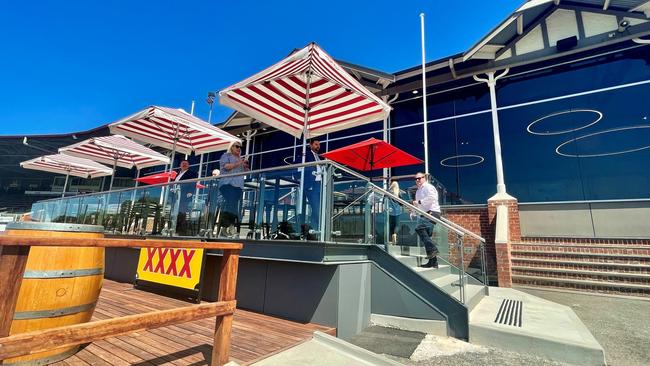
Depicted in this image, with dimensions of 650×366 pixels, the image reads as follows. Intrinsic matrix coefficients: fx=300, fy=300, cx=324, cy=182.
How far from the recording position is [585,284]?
20.2 ft

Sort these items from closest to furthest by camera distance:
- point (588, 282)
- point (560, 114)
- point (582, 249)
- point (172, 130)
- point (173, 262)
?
point (173, 262)
point (588, 282)
point (172, 130)
point (582, 249)
point (560, 114)

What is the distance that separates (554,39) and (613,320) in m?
8.45

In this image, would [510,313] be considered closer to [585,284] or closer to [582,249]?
[585,284]

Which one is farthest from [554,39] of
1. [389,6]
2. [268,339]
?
[268,339]

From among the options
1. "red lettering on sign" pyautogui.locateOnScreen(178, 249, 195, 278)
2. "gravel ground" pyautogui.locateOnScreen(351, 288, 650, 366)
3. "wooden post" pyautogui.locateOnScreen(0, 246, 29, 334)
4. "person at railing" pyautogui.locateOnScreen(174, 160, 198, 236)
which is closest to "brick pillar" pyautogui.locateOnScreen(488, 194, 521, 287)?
"gravel ground" pyautogui.locateOnScreen(351, 288, 650, 366)

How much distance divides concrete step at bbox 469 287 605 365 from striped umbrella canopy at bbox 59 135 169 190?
25.7ft

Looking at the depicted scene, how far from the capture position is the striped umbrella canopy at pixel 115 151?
726 cm

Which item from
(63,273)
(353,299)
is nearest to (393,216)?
(353,299)

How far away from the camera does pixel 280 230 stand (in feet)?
13.0

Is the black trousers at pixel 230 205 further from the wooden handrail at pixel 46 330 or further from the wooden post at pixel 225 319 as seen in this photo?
the wooden handrail at pixel 46 330

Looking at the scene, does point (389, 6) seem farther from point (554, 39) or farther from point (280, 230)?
point (280, 230)

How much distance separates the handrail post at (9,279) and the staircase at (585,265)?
8.19m

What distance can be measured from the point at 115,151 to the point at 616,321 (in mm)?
11182

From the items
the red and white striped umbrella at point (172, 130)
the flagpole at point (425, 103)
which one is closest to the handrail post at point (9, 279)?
the red and white striped umbrella at point (172, 130)
